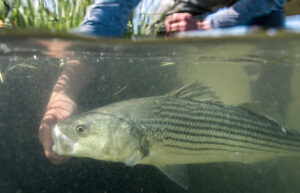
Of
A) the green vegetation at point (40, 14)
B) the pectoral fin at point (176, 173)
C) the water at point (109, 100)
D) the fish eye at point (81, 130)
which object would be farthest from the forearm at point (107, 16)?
the pectoral fin at point (176, 173)

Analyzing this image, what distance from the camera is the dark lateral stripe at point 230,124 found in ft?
11.3

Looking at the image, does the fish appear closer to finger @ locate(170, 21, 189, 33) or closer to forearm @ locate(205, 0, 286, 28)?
finger @ locate(170, 21, 189, 33)

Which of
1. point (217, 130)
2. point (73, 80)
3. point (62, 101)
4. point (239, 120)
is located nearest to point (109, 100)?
point (73, 80)

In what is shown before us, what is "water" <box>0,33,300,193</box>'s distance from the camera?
5234 mm

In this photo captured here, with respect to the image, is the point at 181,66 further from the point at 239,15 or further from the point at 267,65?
the point at 239,15

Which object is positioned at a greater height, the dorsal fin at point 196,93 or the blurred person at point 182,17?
the blurred person at point 182,17

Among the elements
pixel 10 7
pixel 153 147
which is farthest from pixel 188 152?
pixel 10 7

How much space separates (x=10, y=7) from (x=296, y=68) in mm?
11368

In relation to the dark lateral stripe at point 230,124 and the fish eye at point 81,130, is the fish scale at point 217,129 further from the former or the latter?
the fish eye at point 81,130

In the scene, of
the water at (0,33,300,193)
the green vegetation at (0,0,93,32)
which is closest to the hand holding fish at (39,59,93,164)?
the water at (0,33,300,193)

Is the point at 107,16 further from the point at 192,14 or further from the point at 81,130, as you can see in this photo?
the point at 81,130

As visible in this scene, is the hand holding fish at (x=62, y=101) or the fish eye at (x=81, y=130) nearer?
the fish eye at (x=81, y=130)

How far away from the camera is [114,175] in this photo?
17.3 ft

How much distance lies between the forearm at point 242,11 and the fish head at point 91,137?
213 cm
